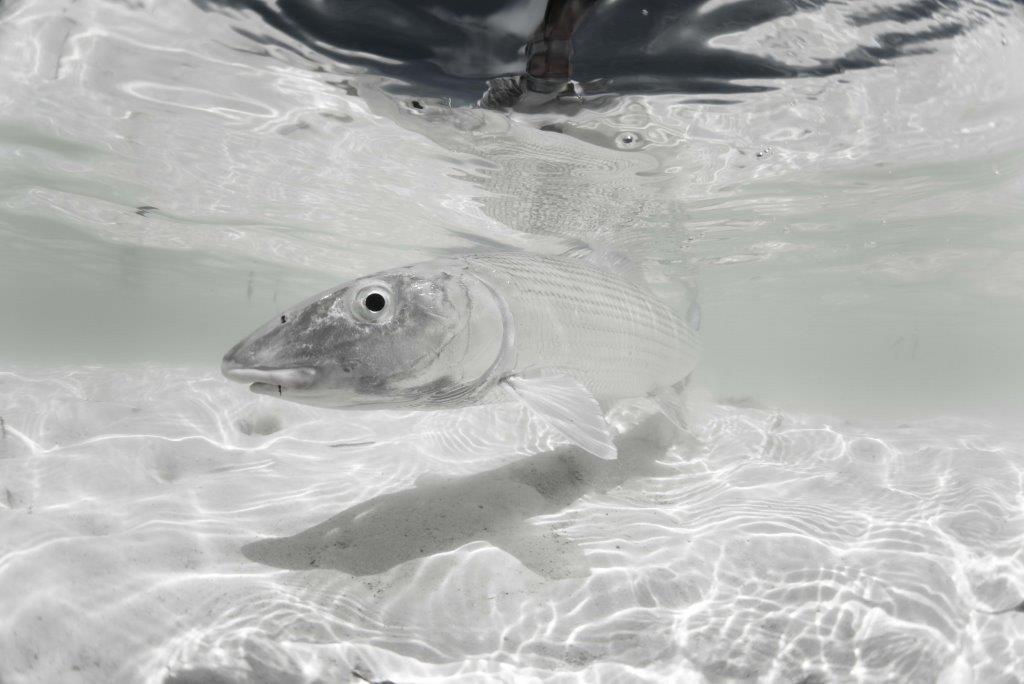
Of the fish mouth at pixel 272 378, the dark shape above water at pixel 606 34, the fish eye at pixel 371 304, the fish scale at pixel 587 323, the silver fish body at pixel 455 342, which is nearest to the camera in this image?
the fish mouth at pixel 272 378

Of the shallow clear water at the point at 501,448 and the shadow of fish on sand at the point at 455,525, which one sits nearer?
the shallow clear water at the point at 501,448

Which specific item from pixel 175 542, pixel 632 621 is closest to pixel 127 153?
pixel 175 542

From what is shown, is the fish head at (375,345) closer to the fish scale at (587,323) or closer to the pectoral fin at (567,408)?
the pectoral fin at (567,408)

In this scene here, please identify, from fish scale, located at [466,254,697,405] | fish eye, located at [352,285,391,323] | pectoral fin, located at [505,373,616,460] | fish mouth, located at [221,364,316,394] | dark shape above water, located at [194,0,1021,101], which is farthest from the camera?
dark shape above water, located at [194,0,1021,101]

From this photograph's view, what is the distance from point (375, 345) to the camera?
8.18 ft

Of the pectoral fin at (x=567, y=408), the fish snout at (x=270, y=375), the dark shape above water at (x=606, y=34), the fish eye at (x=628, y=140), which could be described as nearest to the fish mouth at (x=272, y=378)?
the fish snout at (x=270, y=375)

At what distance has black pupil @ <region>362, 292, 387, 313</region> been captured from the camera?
2537mm

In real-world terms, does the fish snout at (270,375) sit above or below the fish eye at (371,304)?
below

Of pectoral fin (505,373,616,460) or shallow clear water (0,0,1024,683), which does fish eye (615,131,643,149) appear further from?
pectoral fin (505,373,616,460)

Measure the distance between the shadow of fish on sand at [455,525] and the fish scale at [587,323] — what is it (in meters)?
0.89

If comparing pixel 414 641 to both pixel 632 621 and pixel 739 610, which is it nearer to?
pixel 632 621

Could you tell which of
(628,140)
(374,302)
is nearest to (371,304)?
(374,302)

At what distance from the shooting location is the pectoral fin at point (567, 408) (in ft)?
9.42

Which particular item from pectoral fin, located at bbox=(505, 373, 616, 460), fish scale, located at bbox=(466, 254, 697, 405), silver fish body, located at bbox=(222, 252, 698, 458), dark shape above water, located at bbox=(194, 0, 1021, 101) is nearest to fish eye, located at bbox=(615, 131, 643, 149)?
dark shape above water, located at bbox=(194, 0, 1021, 101)
